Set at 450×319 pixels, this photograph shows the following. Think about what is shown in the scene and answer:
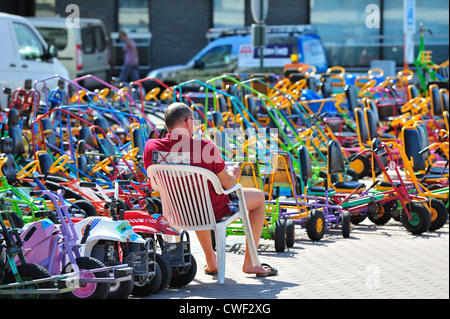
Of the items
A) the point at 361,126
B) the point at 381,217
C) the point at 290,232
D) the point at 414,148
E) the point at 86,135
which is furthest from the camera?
the point at 361,126

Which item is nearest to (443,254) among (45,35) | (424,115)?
(424,115)

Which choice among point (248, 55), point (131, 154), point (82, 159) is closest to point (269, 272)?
point (131, 154)

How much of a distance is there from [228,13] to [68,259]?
80.1 ft

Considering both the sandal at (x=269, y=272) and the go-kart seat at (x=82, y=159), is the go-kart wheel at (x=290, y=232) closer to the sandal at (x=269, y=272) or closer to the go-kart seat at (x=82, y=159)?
the sandal at (x=269, y=272)

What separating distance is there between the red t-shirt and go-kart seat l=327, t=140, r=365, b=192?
9.20 ft

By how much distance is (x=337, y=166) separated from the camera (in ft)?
29.6

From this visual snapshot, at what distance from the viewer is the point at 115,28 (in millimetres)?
29688

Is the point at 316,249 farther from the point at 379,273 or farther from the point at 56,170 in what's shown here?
the point at 56,170

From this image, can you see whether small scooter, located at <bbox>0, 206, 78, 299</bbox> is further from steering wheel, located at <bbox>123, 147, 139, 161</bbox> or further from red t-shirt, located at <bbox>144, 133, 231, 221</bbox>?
steering wheel, located at <bbox>123, 147, 139, 161</bbox>

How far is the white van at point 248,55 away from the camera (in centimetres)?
2189

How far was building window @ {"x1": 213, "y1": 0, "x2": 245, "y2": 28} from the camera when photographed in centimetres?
2953

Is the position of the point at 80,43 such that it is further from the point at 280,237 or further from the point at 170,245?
the point at 170,245

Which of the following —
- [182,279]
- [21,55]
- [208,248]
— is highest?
[21,55]
